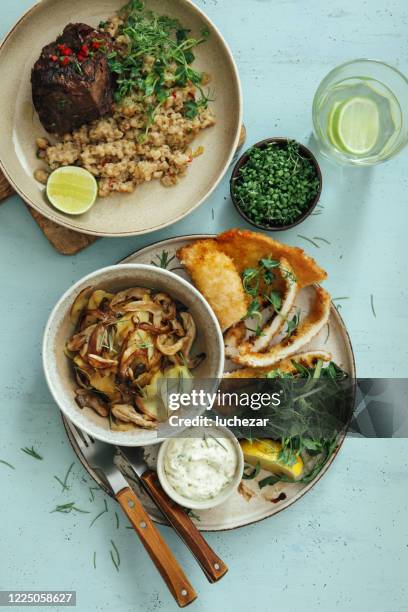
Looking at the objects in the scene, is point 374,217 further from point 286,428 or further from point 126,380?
point 126,380

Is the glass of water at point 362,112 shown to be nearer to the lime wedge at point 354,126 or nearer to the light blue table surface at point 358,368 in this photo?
the lime wedge at point 354,126

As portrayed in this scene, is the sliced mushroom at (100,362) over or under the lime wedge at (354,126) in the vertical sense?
under

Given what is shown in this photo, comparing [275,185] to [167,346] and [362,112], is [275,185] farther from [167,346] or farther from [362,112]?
[167,346]

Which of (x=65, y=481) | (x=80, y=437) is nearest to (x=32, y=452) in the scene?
(x=65, y=481)

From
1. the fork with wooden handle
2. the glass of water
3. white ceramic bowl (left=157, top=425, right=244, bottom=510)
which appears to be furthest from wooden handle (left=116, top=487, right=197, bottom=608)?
the glass of water

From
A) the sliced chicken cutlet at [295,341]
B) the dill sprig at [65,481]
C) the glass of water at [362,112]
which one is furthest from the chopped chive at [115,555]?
the glass of water at [362,112]

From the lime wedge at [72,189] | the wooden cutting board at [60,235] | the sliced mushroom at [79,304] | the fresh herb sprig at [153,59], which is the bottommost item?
the sliced mushroom at [79,304]

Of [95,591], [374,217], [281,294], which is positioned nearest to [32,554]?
[95,591]
